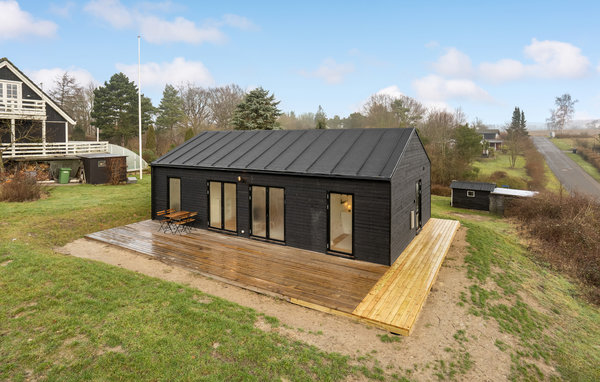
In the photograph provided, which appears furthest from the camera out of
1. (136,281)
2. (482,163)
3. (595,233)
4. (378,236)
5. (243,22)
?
(482,163)

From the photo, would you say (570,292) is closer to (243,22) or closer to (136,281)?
(136,281)

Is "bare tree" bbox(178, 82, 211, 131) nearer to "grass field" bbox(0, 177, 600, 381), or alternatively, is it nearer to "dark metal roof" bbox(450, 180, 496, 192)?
"dark metal roof" bbox(450, 180, 496, 192)

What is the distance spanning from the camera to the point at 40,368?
12.4ft

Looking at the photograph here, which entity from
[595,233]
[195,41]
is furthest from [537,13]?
[195,41]

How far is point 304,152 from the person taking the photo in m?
9.24

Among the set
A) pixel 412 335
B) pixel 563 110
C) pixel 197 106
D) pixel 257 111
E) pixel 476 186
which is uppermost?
pixel 563 110

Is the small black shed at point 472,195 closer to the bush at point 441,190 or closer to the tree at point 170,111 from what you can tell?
the bush at point 441,190

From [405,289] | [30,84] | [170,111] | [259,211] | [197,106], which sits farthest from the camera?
→ [197,106]

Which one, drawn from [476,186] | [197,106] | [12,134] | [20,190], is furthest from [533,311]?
[197,106]

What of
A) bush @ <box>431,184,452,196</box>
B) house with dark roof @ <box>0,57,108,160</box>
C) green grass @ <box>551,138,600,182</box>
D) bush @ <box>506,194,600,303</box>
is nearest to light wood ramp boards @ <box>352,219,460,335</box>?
bush @ <box>506,194,600,303</box>

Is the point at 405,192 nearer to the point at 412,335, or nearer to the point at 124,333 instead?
the point at 412,335

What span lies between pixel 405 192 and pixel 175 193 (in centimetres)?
801

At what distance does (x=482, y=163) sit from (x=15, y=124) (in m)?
44.7

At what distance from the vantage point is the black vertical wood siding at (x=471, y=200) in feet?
61.7
